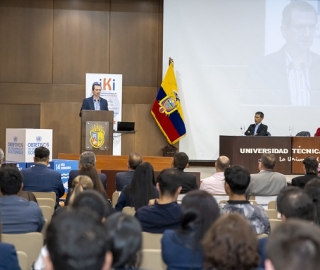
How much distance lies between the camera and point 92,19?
12.0 meters

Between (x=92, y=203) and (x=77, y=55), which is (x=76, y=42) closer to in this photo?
(x=77, y=55)

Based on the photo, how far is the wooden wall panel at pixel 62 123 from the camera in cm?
1132

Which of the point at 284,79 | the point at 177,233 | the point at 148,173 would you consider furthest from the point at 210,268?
the point at 284,79

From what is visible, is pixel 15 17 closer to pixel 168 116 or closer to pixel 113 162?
pixel 168 116

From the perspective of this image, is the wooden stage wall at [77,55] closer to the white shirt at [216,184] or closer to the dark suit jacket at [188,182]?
the white shirt at [216,184]

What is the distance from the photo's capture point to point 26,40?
1183 cm

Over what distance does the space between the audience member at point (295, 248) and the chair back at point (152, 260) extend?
1.28m

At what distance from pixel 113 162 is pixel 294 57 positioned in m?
5.49

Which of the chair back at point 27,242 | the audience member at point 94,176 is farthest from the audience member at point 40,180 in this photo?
the chair back at point 27,242

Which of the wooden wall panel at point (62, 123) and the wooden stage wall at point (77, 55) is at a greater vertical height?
the wooden stage wall at point (77, 55)

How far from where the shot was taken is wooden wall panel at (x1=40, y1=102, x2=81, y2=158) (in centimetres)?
1132

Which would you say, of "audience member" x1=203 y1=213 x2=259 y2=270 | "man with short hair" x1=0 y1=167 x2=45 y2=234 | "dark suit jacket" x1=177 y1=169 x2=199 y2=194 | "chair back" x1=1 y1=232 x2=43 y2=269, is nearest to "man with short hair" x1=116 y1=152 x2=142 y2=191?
"dark suit jacket" x1=177 y1=169 x2=199 y2=194

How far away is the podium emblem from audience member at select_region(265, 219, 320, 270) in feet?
24.9

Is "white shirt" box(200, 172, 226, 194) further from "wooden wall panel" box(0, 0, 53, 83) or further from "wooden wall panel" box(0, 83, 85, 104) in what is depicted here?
"wooden wall panel" box(0, 0, 53, 83)
